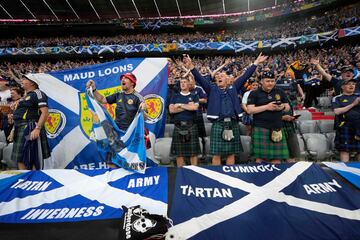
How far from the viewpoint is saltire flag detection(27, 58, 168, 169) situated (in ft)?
12.4

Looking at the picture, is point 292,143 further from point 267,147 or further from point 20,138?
point 20,138

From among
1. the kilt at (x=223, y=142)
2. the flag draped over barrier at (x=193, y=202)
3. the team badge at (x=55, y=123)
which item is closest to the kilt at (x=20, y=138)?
the team badge at (x=55, y=123)

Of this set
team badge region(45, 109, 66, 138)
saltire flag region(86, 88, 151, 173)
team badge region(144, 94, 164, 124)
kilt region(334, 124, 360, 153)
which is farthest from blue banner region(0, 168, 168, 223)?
kilt region(334, 124, 360, 153)

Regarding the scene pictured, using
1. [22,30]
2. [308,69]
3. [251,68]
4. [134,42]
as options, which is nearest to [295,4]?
[134,42]

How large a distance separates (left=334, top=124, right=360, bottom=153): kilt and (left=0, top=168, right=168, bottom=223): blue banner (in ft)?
9.02

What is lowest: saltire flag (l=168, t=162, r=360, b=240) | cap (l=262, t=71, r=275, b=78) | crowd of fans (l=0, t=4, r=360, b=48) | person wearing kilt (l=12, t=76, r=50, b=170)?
saltire flag (l=168, t=162, r=360, b=240)

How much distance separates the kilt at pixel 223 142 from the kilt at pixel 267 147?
27 cm

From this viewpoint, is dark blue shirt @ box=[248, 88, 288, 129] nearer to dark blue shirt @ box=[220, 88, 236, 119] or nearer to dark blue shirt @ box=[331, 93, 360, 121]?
dark blue shirt @ box=[220, 88, 236, 119]

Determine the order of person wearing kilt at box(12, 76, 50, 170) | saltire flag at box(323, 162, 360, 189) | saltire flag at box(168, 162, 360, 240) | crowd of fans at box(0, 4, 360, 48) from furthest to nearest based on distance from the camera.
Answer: crowd of fans at box(0, 4, 360, 48) → person wearing kilt at box(12, 76, 50, 170) → saltire flag at box(323, 162, 360, 189) → saltire flag at box(168, 162, 360, 240)

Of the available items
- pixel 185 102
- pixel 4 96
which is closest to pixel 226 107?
pixel 185 102

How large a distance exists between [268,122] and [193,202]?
67.4 inches

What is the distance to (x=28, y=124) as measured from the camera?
3184mm

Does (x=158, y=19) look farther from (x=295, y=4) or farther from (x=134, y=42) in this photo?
(x=295, y=4)

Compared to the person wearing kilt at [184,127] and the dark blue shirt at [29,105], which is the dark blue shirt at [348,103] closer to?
the person wearing kilt at [184,127]
